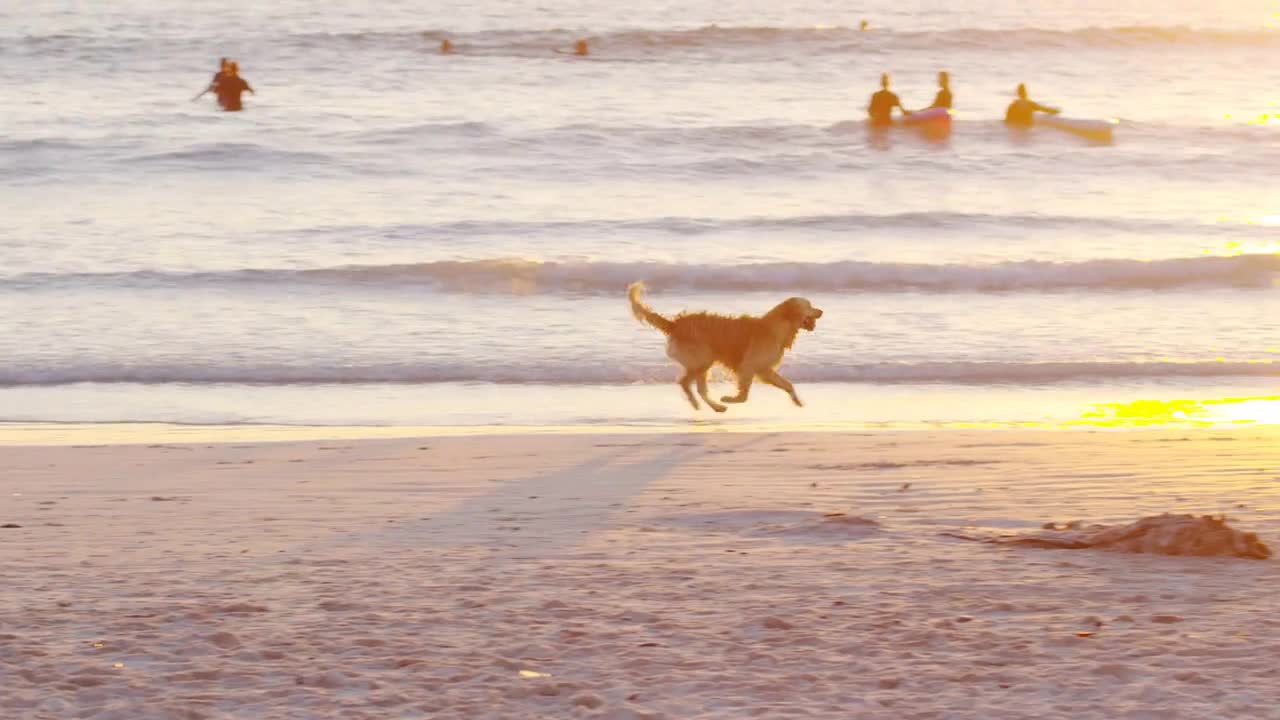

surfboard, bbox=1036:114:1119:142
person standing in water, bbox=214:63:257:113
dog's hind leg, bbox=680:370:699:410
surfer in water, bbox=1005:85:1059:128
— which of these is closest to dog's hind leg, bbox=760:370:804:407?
dog's hind leg, bbox=680:370:699:410

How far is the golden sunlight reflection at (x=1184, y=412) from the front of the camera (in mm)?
9969

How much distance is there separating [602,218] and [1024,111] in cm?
1184

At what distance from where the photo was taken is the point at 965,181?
2573 cm

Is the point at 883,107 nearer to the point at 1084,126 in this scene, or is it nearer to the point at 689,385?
the point at 1084,126

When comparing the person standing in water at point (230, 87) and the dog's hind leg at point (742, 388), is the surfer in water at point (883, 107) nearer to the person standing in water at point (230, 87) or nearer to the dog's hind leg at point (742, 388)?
the person standing in water at point (230, 87)

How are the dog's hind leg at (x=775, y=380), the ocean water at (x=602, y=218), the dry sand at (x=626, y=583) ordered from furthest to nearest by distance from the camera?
the ocean water at (x=602, y=218) < the dog's hind leg at (x=775, y=380) < the dry sand at (x=626, y=583)

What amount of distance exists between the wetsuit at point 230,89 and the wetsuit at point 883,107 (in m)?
11.0

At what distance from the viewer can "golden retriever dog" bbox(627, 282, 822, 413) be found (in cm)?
1027

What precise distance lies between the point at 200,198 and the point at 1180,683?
19548mm

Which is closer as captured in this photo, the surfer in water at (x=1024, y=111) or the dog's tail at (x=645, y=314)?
the dog's tail at (x=645, y=314)

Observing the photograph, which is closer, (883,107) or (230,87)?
(883,107)

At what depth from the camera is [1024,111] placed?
30453 millimetres

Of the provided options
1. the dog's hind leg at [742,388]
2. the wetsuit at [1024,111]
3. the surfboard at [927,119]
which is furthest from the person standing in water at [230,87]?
the dog's hind leg at [742,388]

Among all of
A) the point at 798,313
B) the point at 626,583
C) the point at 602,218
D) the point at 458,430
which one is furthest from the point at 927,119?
the point at 626,583
